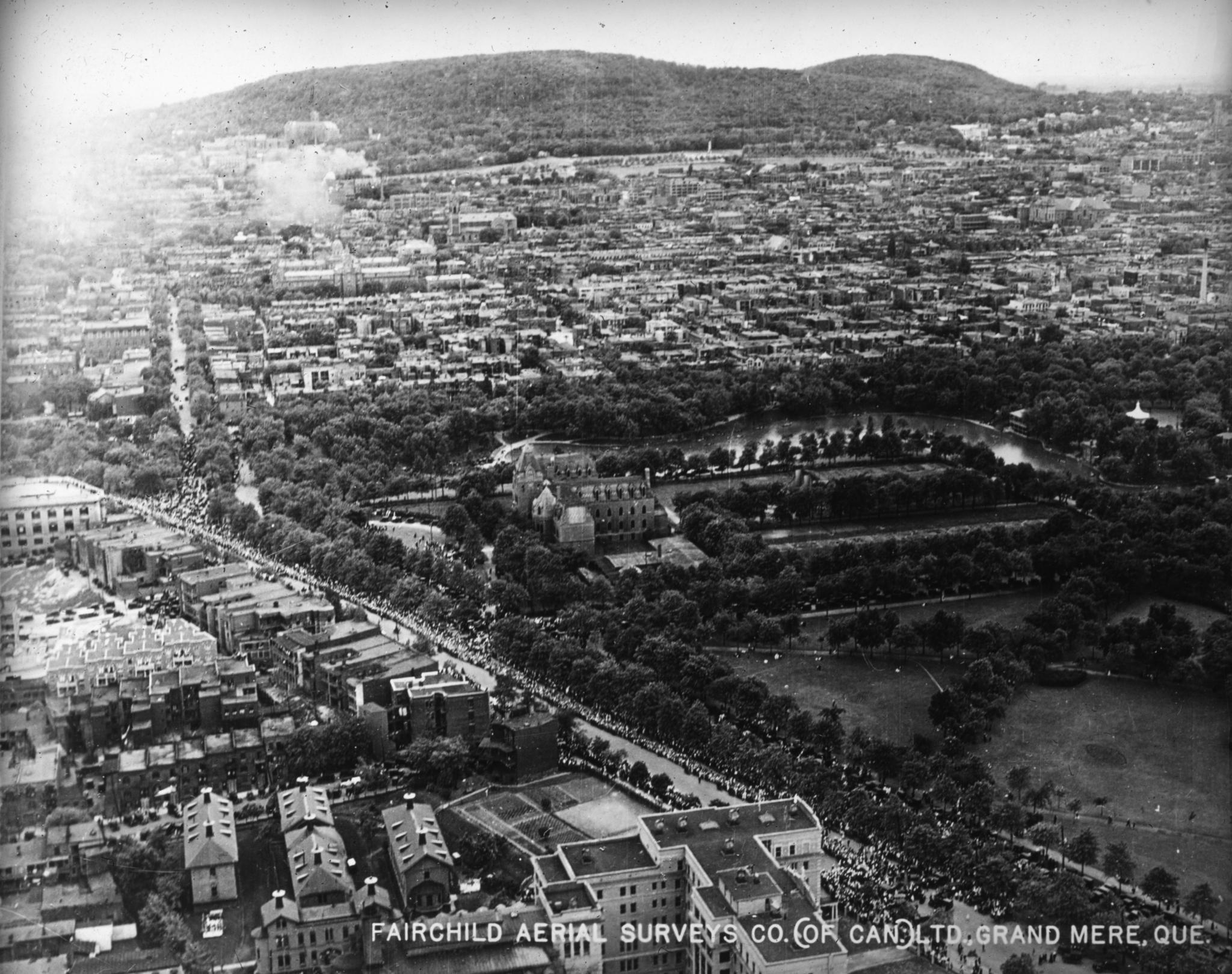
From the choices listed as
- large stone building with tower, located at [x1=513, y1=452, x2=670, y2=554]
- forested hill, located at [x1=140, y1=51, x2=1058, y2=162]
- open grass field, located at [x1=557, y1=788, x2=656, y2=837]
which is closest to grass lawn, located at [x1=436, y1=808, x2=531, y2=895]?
open grass field, located at [x1=557, y1=788, x2=656, y2=837]

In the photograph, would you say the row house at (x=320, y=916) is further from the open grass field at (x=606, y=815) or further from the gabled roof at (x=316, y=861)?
the open grass field at (x=606, y=815)

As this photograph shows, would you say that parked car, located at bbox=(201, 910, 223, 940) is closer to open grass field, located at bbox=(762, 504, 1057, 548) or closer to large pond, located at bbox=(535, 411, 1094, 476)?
open grass field, located at bbox=(762, 504, 1057, 548)

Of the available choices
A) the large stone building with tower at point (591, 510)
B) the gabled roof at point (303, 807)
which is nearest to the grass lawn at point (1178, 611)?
the large stone building with tower at point (591, 510)

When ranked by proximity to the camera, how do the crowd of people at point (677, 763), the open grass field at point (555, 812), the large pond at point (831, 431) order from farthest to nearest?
the large pond at point (831, 431) < the open grass field at point (555, 812) < the crowd of people at point (677, 763)

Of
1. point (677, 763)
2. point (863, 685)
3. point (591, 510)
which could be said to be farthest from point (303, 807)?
point (591, 510)

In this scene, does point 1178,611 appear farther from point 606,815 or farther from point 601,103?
point 601,103

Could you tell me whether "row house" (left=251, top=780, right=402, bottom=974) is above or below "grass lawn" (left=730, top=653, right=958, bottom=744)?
above
